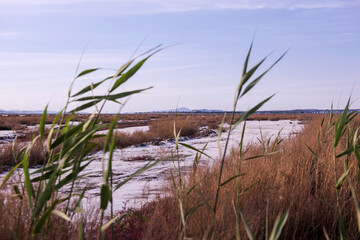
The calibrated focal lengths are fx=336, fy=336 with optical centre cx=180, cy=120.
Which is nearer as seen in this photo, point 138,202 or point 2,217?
point 2,217

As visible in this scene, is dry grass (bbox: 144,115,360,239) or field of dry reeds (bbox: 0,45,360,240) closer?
field of dry reeds (bbox: 0,45,360,240)

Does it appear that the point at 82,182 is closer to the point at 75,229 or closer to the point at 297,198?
the point at 75,229

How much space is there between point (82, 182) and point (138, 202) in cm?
162

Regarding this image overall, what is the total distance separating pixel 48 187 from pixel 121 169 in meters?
4.69

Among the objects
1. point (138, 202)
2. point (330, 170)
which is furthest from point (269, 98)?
point (138, 202)

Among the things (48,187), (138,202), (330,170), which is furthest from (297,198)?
(48,187)

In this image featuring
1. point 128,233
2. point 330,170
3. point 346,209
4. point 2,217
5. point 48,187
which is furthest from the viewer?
point 330,170

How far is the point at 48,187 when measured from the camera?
1.45m

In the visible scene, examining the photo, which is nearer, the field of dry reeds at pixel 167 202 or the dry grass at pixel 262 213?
the field of dry reeds at pixel 167 202

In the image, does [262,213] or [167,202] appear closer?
[262,213]

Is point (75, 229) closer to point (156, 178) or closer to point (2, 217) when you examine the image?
point (2, 217)

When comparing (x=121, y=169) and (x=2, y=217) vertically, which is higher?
(x=2, y=217)

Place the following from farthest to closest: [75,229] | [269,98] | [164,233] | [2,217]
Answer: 1. [75,229]
2. [164,233]
3. [2,217]
4. [269,98]

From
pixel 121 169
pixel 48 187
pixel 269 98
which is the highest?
pixel 269 98
